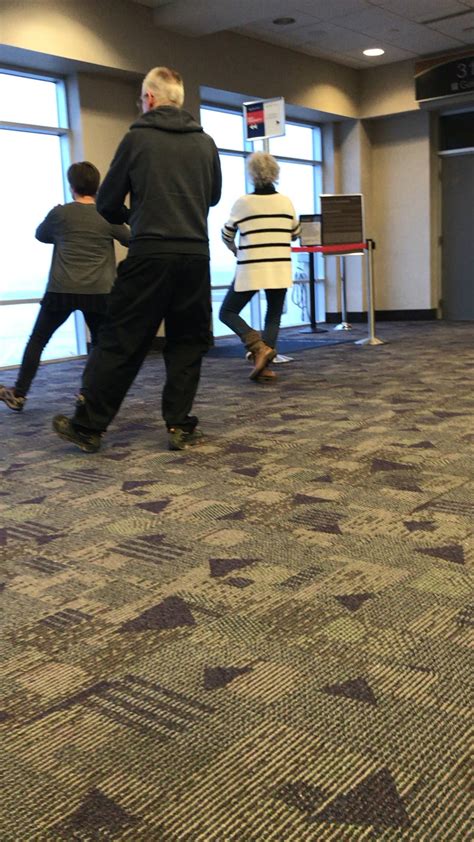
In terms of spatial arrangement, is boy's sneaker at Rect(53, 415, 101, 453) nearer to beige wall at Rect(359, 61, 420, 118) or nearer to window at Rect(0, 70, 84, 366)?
window at Rect(0, 70, 84, 366)

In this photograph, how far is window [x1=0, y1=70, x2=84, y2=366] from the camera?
720 centimetres

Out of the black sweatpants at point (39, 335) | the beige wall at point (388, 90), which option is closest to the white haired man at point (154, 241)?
the black sweatpants at point (39, 335)

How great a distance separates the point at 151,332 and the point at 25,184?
4.91 metres

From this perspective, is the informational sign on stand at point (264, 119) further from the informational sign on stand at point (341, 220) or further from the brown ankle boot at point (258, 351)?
the brown ankle boot at point (258, 351)

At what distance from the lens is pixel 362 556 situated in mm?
1989

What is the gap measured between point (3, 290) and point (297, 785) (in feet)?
22.4

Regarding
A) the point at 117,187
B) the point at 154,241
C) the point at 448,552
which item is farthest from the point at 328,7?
the point at 448,552

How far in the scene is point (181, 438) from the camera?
3348mm

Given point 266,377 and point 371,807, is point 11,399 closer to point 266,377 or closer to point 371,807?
point 266,377

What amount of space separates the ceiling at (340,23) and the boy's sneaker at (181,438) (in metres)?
5.13

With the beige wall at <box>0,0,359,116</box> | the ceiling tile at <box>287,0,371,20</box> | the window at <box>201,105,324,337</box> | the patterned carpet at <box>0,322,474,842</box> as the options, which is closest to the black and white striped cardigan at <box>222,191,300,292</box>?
the patterned carpet at <box>0,322,474,842</box>

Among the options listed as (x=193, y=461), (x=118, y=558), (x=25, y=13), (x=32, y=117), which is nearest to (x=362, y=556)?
(x=118, y=558)

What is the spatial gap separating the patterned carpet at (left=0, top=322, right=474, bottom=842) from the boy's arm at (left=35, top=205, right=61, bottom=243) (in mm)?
1609

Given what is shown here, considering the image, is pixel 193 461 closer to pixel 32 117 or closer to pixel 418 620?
Answer: pixel 418 620
